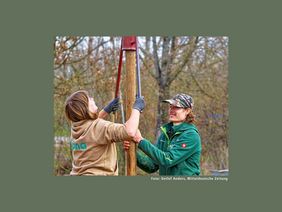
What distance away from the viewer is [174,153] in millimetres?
7922

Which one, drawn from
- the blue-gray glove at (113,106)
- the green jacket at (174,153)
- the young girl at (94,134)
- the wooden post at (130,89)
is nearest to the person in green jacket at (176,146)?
the green jacket at (174,153)

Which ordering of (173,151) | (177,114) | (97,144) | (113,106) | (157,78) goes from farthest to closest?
(157,78) → (113,106) → (177,114) → (173,151) → (97,144)

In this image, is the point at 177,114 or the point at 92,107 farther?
the point at 177,114

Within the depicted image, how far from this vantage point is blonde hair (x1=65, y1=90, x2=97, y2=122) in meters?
7.84

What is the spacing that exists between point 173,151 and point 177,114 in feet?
1.57

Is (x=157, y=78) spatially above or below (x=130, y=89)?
above

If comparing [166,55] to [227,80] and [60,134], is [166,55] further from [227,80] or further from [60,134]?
[60,134]

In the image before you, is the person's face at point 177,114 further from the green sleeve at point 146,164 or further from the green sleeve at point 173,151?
the green sleeve at point 146,164

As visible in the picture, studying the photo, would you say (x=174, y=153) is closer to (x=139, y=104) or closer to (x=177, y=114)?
(x=177, y=114)

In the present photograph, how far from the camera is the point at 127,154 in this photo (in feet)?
26.4

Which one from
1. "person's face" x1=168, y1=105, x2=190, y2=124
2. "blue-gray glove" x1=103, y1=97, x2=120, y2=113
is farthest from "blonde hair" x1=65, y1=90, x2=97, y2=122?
"person's face" x1=168, y1=105, x2=190, y2=124

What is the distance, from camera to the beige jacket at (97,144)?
7.78 m

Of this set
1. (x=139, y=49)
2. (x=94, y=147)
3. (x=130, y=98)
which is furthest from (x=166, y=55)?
(x=94, y=147)

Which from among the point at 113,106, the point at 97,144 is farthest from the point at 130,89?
the point at 97,144
